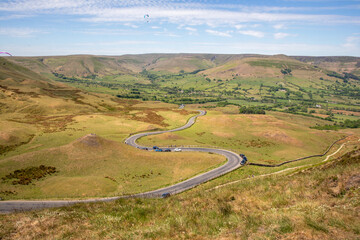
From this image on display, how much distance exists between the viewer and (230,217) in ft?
59.1

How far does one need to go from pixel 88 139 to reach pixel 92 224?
57444mm

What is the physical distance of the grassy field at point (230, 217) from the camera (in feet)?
47.9

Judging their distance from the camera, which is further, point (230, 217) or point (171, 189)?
point (171, 189)

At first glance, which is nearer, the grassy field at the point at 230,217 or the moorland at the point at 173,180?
the grassy field at the point at 230,217

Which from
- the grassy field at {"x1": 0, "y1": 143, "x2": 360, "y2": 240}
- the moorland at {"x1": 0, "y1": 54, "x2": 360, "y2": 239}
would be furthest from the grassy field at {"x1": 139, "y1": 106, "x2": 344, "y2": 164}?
the grassy field at {"x1": 0, "y1": 143, "x2": 360, "y2": 240}

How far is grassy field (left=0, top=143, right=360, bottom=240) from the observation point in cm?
1460

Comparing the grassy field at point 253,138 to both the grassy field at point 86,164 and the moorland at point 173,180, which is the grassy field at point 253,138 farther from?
the grassy field at point 86,164

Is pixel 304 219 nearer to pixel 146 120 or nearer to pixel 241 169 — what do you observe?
pixel 241 169

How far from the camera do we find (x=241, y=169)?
61.2 meters

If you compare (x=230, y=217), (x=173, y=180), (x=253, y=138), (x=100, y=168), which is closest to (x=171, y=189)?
(x=173, y=180)

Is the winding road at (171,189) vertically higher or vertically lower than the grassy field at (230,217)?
lower

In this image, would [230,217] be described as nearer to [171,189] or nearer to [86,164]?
[171,189]

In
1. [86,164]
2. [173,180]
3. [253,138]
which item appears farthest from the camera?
[253,138]

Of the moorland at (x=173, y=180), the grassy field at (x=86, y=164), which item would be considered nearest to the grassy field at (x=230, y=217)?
the moorland at (x=173, y=180)
